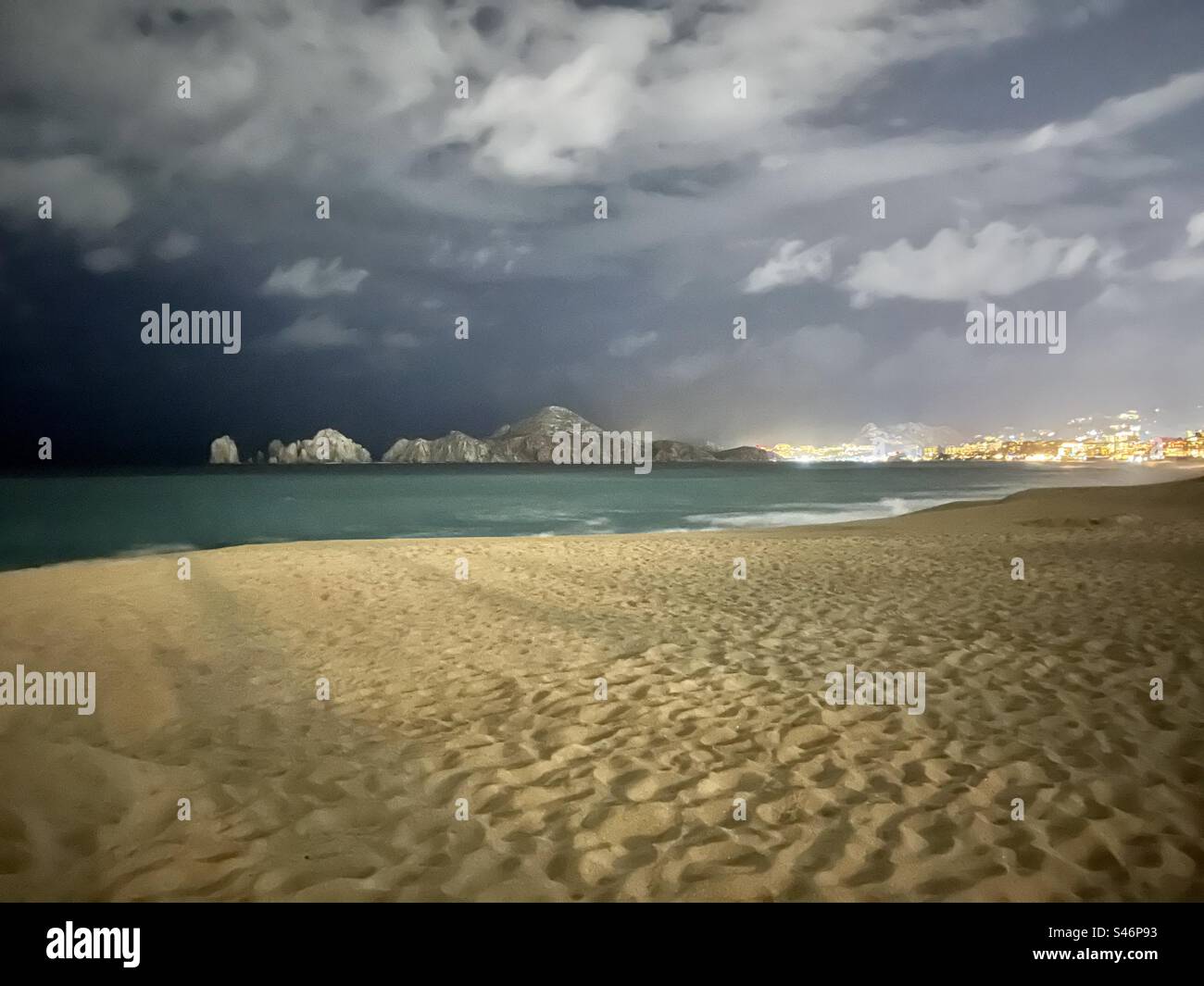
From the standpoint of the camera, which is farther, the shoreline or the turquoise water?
the turquoise water

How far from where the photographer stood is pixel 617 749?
548cm

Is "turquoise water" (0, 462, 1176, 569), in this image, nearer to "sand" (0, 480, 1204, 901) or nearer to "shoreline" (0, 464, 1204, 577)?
"shoreline" (0, 464, 1204, 577)

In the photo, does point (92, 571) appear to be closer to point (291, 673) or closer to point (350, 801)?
point (291, 673)

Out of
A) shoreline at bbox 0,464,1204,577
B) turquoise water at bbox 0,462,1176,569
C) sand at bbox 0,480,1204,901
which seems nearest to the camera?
sand at bbox 0,480,1204,901

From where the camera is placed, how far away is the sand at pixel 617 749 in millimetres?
3908

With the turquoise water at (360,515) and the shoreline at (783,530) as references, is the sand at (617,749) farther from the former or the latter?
the turquoise water at (360,515)

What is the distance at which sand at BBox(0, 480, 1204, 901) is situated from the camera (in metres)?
3.91

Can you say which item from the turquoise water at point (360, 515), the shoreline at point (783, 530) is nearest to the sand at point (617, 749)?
the shoreline at point (783, 530)

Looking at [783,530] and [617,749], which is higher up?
[783,530]

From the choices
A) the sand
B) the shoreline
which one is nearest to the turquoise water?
the shoreline

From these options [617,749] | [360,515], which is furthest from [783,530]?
[360,515]

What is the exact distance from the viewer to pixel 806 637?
8.65 metres

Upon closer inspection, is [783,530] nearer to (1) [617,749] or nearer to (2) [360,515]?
(1) [617,749]
